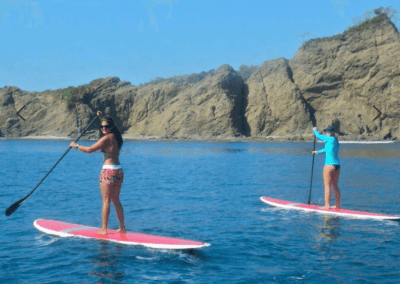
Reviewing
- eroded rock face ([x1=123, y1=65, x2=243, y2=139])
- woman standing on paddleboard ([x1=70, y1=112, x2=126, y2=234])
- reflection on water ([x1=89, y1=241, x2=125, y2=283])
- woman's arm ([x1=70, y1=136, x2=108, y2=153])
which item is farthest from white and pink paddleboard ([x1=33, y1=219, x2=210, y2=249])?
eroded rock face ([x1=123, y1=65, x2=243, y2=139])

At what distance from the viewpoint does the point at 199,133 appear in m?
103

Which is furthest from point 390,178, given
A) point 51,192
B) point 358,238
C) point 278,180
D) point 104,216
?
point 104,216

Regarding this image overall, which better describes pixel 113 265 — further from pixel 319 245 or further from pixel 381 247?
pixel 381 247

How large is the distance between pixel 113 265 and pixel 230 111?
3691 inches

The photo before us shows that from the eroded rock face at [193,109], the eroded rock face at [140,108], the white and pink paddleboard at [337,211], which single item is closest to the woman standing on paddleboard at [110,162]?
the white and pink paddleboard at [337,211]

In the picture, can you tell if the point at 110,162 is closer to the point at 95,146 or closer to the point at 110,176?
the point at 110,176

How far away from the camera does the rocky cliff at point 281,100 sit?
308 ft

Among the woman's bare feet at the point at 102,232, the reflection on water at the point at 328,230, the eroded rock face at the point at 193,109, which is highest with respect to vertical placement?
the eroded rock face at the point at 193,109

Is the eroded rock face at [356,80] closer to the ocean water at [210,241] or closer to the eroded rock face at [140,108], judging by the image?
the eroded rock face at [140,108]

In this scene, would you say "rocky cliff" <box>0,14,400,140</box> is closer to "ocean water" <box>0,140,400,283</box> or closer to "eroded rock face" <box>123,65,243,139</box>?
"eroded rock face" <box>123,65,243,139</box>

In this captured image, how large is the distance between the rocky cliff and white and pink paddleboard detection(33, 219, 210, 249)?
8627 centimetres

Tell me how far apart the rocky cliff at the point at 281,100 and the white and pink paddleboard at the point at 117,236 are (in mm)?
86265

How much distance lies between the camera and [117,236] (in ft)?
33.8

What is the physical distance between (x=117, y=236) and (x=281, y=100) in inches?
3696
